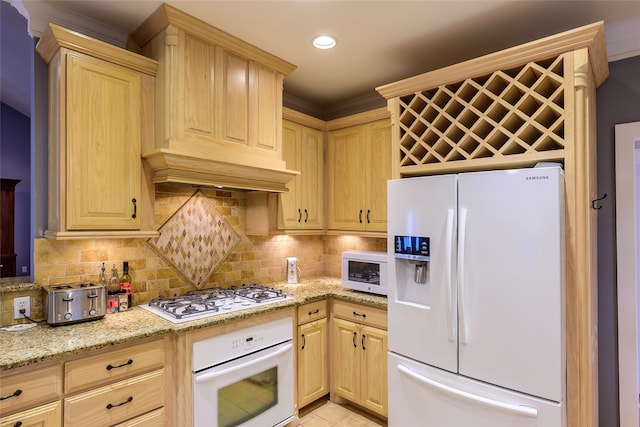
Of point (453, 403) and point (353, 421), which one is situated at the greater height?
point (453, 403)

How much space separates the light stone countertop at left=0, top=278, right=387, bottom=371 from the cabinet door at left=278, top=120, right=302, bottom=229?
0.77 m

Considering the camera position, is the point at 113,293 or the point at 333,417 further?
the point at 333,417

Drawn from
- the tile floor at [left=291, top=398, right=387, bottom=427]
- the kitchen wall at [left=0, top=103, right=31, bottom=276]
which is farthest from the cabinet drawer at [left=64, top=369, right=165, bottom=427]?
the kitchen wall at [left=0, top=103, right=31, bottom=276]

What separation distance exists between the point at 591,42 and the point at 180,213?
8.46ft

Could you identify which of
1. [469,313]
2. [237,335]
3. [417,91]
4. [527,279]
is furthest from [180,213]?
[527,279]

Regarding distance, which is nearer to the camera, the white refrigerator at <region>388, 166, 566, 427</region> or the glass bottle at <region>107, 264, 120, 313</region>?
the white refrigerator at <region>388, 166, 566, 427</region>

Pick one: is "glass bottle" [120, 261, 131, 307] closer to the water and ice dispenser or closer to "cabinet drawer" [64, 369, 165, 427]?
"cabinet drawer" [64, 369, 165, 427]

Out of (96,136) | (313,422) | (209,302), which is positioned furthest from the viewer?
(313,422)

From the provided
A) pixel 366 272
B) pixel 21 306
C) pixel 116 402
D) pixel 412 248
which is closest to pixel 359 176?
A: pixel 366 272

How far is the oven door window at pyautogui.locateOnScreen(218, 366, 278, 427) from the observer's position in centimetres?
208

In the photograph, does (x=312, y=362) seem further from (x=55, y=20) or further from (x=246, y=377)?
(x=55, y=20)

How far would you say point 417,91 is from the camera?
2.26 meters

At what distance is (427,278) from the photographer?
6.79ft

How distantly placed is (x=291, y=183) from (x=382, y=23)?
4.60 feet
